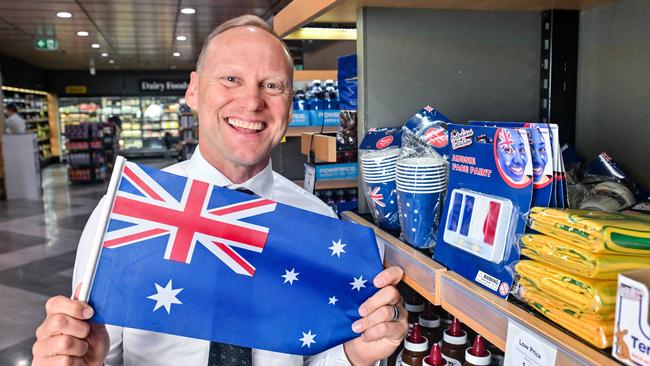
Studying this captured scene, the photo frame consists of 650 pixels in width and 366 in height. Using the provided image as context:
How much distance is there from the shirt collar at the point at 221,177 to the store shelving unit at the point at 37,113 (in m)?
17.1

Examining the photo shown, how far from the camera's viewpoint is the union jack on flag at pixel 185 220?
1084 mm

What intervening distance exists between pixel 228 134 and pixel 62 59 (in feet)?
57.3

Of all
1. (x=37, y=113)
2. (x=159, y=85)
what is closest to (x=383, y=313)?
(x=37, y=113)

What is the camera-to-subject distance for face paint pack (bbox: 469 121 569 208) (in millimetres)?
917

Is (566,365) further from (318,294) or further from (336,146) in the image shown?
(336,146)

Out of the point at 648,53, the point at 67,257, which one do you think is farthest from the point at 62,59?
the point at 648,53

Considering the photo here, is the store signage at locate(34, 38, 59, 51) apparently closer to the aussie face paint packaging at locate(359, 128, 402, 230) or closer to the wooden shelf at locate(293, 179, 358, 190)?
the wooden shelf at locate(293, 179, 358, 190)

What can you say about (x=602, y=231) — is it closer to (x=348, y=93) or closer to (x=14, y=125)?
(x=348, y=93)

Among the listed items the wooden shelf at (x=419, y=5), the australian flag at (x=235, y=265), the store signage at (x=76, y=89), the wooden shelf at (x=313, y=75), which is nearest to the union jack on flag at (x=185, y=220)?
the australian flag at (x=235, y=265)

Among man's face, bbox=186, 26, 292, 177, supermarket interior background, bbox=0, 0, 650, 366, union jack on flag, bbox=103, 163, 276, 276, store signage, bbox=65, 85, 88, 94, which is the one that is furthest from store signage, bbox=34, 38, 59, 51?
union jack on flag, bbox=103, 163, 276, 276

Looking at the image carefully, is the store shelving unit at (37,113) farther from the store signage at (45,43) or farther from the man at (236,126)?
the man at (236,126)

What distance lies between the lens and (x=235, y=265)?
3.75ft

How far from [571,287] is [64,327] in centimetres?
87

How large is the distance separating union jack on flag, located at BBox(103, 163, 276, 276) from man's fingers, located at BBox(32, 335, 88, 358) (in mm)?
186
